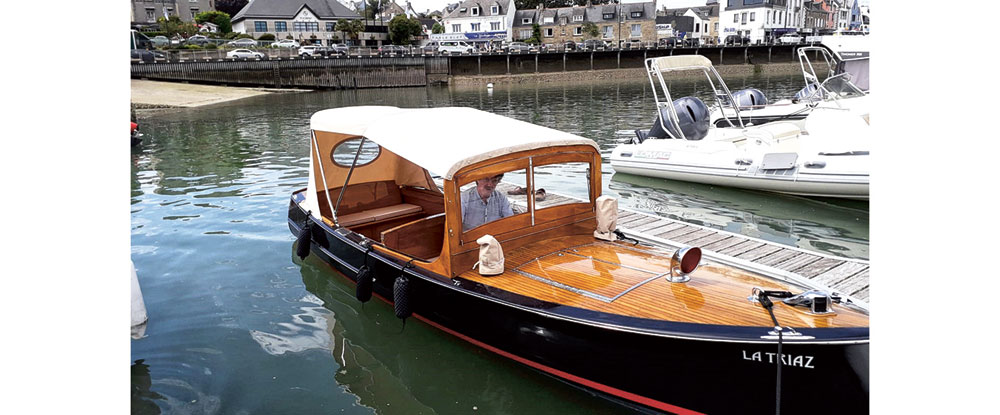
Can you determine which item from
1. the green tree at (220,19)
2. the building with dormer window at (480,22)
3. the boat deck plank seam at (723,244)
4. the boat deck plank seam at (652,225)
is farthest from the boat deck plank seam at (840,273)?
the building with dormer window at (480,22)

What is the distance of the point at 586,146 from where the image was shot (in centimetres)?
695

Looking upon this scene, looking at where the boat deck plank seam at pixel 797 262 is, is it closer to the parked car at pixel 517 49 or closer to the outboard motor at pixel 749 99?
the outboard motor at pixel 749 99

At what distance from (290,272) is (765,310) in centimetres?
662

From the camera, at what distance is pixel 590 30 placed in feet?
274

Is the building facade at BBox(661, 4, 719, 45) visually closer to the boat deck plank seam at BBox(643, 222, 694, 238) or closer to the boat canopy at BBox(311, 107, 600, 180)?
the boat deck plank seam at BBox(643, 222, 694, 238)

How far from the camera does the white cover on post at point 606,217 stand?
22.8ft

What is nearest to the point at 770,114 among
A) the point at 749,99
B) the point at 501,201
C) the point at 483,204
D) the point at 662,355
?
the point at 749,99

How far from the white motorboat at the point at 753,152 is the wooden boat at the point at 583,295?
20.4ft

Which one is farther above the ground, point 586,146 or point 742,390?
point 586,146

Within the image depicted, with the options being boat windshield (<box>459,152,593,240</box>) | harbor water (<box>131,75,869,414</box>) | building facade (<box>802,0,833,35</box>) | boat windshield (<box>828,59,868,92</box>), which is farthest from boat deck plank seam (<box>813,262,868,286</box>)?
building facade (<box>802,0,833,35</box>)

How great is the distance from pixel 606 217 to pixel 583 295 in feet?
5.04

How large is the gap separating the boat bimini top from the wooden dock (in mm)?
906
